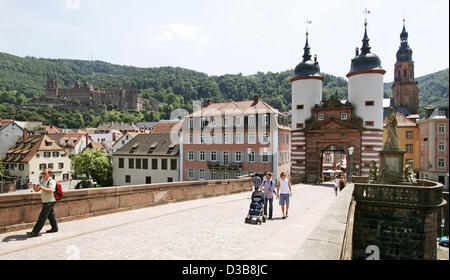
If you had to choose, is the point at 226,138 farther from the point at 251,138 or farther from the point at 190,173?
the point at 190,173

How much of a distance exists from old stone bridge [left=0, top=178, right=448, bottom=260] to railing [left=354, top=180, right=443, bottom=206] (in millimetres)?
43

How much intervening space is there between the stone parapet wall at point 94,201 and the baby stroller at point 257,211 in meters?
5.01

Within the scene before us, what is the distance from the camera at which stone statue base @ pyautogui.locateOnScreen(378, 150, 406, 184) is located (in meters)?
19.3

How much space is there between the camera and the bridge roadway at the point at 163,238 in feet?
22.3

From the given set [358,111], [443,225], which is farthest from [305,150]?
[443,225]

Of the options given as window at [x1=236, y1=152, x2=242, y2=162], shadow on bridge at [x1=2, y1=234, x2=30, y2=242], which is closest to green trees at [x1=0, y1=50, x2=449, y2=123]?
shadow on bridge at [x1=2, y1=234, x2=30, y2=242]

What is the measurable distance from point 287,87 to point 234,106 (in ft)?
358

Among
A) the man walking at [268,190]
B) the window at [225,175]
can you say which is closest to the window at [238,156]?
the window at [225,175]

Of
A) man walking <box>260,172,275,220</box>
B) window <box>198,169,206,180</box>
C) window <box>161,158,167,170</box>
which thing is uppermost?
man walking <box>260,172,275,220</box>

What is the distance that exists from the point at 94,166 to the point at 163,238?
1714 inches

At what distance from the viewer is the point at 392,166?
19.6m

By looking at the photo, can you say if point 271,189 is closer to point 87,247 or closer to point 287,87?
point 87,247

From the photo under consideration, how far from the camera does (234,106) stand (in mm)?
45344

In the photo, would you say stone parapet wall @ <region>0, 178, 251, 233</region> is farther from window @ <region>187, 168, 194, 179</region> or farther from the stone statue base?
window @ <region>187, 168, 194, 179</region>
